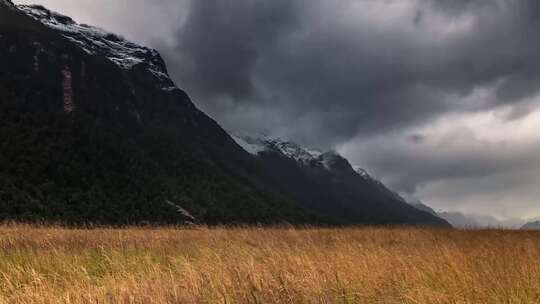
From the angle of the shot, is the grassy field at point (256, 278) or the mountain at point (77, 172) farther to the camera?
the mountain at point (77, 172)

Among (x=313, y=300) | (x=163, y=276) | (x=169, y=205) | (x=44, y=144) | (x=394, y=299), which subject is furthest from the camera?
(x=169, y=205)

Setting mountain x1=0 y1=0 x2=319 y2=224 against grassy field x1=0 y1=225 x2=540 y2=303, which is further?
mountain x1=0 y1=0 x2=319 y2=224

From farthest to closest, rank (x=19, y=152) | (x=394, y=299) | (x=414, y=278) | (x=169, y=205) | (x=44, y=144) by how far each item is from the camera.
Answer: (x=169, y=205)
(x=44, y=144)
(x=19, y=152)
(x=414, y=278)
(x=394, y=299)

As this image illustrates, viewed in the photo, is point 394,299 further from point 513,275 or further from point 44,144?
point 44,144

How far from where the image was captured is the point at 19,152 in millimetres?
134125

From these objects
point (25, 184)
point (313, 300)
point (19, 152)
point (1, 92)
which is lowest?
point (313, 300)

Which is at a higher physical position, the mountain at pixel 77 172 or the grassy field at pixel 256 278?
the mountain at pixel 77 172

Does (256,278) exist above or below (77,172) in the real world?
below

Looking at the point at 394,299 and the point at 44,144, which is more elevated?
the point at 44,144

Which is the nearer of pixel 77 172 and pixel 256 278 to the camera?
→ pixel 256 278

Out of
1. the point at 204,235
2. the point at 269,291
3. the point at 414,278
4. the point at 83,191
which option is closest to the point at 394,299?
the point at 414,278

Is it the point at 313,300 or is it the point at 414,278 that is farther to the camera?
the point at 414,278

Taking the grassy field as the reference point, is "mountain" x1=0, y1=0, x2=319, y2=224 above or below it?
above

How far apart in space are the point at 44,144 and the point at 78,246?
145868mm
